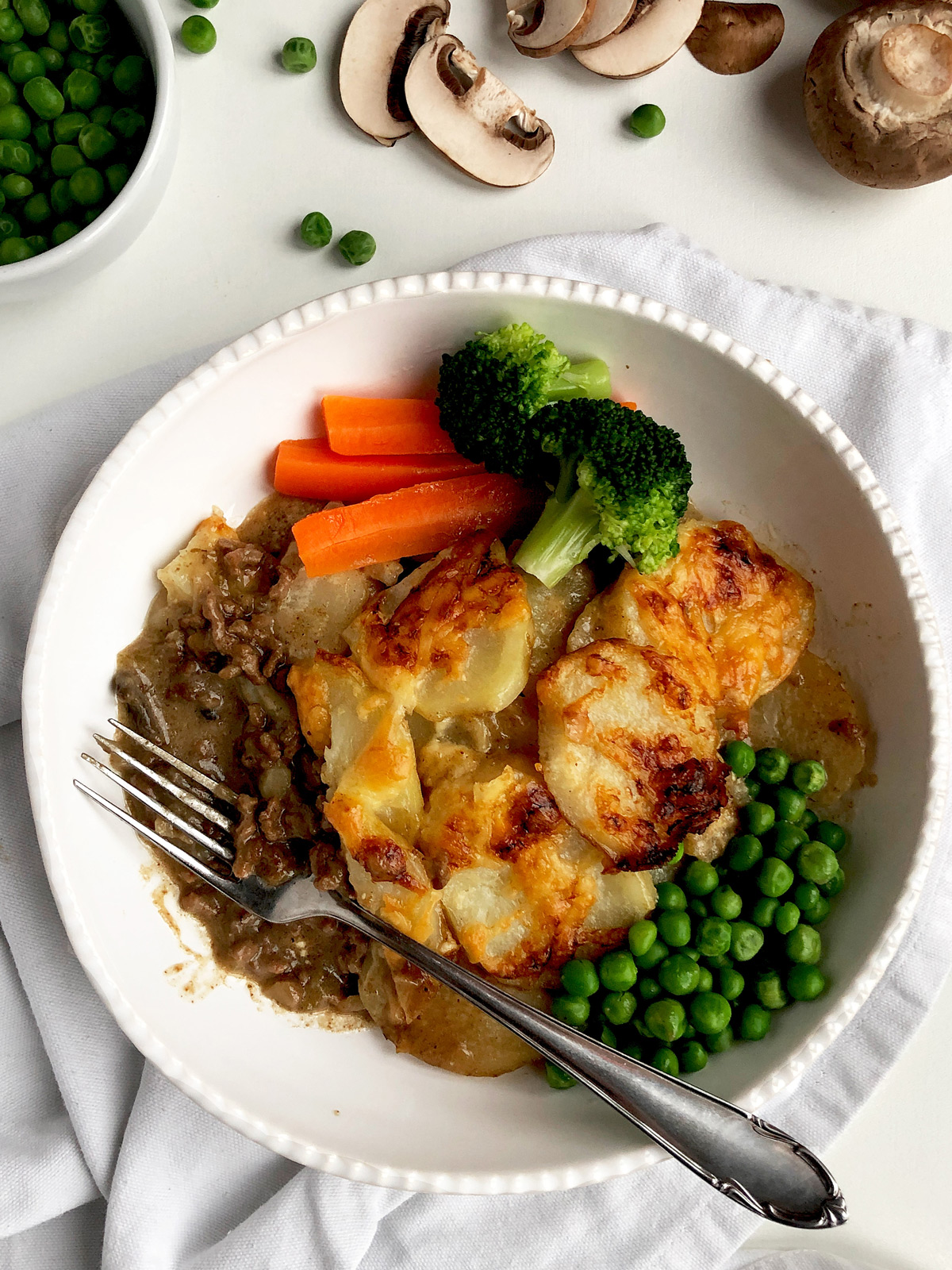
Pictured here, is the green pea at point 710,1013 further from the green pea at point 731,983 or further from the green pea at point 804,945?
the green pea at point 804,945

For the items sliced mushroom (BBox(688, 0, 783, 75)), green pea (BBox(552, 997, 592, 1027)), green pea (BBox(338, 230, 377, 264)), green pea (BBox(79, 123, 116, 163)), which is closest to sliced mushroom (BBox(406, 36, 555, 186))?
green pea (BBox(338, 230, 377, 264))

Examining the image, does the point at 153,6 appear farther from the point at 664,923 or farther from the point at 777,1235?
the point at 777,1235

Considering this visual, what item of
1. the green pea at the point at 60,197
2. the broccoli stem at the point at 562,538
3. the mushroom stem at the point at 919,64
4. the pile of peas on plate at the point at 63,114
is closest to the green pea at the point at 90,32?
the pile of peas on plate at the point at 63,114

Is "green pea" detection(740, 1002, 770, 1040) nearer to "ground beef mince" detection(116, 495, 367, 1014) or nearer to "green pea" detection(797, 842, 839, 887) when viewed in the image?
"green pea" detection(797, 842, 839, 887)

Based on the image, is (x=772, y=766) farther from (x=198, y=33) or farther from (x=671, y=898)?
(x=198, y=33)

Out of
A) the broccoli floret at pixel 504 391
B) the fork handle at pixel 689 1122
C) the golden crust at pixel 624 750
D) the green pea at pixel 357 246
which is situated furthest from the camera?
the green pea at pixel 357 246
